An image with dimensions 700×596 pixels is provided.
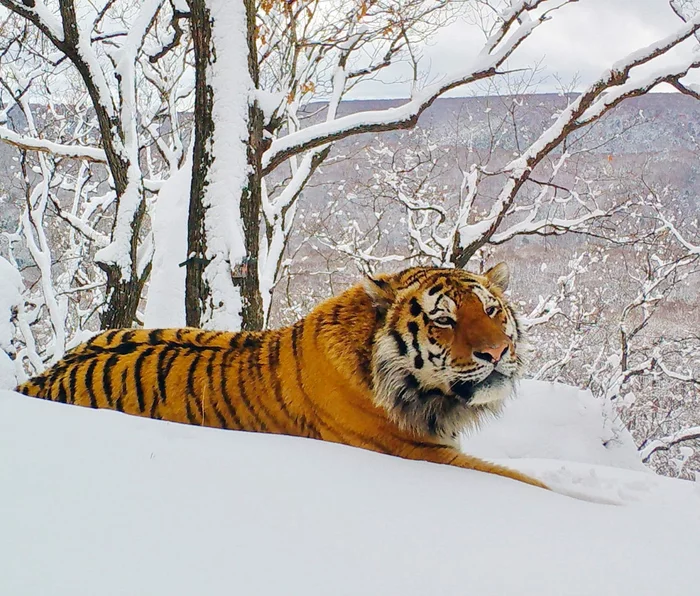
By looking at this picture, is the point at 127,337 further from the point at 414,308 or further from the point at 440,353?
the point at 440,353

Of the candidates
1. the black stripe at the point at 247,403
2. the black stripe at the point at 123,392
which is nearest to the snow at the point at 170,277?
the black stripe at the point at 123,392

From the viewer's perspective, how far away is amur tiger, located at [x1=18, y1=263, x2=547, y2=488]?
2773 millimetres

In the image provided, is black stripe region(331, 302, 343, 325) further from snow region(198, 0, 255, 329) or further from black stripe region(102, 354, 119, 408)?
snow region(198, 0, 255, 329)

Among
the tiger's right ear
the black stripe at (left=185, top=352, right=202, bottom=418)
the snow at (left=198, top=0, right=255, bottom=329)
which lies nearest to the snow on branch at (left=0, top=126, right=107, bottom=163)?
the snow at (left=198, top=0, right=255, bottom=329)

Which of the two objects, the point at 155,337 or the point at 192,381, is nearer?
the point at 192,381

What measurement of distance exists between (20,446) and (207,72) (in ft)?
13.6

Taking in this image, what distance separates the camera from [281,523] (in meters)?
1.43

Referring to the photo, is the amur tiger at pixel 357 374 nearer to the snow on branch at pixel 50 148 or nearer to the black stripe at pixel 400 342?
the black stripe at pixel 400 342

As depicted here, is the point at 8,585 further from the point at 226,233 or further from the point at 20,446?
the point at 226,233

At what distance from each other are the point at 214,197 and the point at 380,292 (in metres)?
2.53

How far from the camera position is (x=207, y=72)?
5.08 meters

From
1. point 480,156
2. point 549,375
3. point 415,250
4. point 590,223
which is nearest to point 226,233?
point 590,223

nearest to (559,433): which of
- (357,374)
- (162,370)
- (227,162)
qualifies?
(357,374)

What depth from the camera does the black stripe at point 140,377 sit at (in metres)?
2.97
